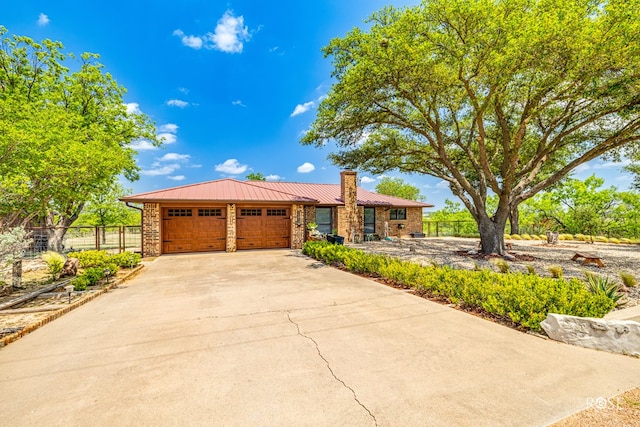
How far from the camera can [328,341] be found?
3775mm

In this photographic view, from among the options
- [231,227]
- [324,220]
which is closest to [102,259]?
[231,227]

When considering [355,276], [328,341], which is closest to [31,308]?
[328,341]

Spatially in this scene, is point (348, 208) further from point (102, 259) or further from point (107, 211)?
point (107, 211)

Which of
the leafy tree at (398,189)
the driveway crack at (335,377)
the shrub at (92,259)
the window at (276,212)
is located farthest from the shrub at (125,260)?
the leafy tree at (398,189)

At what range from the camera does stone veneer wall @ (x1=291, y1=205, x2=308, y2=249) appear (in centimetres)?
1448

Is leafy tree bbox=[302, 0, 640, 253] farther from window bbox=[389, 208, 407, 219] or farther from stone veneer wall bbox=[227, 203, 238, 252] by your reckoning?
window bbox=[389, 208, 407, 219]

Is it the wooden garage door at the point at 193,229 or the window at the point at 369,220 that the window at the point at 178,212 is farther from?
the window at the point at 369,220

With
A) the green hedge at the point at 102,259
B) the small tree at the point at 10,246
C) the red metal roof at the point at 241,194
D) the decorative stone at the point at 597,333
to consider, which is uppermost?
the red metal roof at the point at 241,194

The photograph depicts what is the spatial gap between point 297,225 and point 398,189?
32.4 meters

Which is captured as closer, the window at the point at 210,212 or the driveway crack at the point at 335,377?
the driveway crack at the point at 335,377

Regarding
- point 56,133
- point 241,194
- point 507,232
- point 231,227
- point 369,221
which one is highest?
point 56,133

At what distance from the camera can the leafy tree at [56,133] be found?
6.63 meters

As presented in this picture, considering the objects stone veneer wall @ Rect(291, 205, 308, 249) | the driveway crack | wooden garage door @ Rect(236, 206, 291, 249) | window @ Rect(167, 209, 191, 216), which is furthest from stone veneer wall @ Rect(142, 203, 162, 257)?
the driveway crack

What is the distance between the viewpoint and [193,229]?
1329cm
